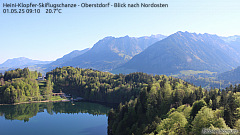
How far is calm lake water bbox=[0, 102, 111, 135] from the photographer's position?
362 feet

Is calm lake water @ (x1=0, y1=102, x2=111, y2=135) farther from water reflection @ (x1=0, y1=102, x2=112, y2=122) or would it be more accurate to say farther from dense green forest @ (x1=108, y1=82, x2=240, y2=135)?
dense green forest @ (x1=108, y1=82, x2=240, y2=135)

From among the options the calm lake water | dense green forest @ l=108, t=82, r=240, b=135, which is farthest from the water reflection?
dense green forest @ l=108, t=82, r=240, b=135

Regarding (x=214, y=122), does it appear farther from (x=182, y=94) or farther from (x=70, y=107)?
(x=70, y=107)

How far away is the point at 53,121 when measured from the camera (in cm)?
13350

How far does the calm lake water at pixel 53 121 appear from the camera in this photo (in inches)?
4345

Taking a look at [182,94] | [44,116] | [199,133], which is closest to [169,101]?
[182,94]

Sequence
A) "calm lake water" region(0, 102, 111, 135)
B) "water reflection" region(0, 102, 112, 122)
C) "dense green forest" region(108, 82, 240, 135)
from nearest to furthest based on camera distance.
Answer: "dense green forest" region(108, 82, 240, 135) < "calm lake water" region(0, 102, 111, 135) < "water reflection" region(0, 102, 112, 122)

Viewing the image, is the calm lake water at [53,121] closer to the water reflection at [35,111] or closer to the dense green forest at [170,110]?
the water reflection at [35,111]

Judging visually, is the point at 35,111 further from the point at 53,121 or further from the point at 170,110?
the point at 170,110

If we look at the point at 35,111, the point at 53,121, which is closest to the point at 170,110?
the point at 53,121

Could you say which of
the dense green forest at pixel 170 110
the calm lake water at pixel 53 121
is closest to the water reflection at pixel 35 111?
the calm lake water at pixel 53 121

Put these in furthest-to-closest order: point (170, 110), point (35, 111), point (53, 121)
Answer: point (35, 111), point (53, 121), point (170, 110)

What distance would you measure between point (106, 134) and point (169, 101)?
130 ft

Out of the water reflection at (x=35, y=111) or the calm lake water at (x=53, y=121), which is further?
the water reflection at (x=35, y=111)
